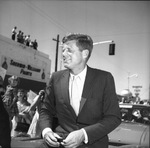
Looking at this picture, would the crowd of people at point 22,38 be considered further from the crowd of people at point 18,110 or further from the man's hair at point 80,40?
the man's hair at point 80,40

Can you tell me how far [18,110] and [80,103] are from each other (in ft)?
14.7

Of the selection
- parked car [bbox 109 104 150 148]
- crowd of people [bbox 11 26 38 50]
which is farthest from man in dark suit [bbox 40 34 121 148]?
crowd of people [bbox 11 26 38 50]

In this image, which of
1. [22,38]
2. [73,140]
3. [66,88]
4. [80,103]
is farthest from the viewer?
[22,38]

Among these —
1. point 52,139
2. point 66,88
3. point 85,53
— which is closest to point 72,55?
point 85,53

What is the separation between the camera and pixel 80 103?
205cm

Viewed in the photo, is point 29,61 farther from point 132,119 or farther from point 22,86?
point 132,119

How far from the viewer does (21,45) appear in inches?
352

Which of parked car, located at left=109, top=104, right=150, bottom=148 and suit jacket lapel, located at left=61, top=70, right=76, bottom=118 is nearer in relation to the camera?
suit jacket lapel, located at left=61, top=70, right=76, bottom=118

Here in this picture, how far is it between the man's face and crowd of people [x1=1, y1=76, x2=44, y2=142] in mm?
1858

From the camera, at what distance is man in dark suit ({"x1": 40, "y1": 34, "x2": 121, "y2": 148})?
2006mm

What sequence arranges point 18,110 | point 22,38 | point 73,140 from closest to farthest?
point 73,140
point 18,110
point 22,38

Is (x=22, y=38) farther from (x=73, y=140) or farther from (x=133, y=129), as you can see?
(x=73, y=140)

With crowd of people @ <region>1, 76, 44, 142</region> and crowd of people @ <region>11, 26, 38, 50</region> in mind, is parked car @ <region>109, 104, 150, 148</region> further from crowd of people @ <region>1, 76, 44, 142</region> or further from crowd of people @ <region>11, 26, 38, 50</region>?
crowd of people @ <region>11, 26, 38, 50</region>

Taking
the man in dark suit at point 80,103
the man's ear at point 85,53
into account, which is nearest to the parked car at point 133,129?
the man in dark suit at point 80,103
